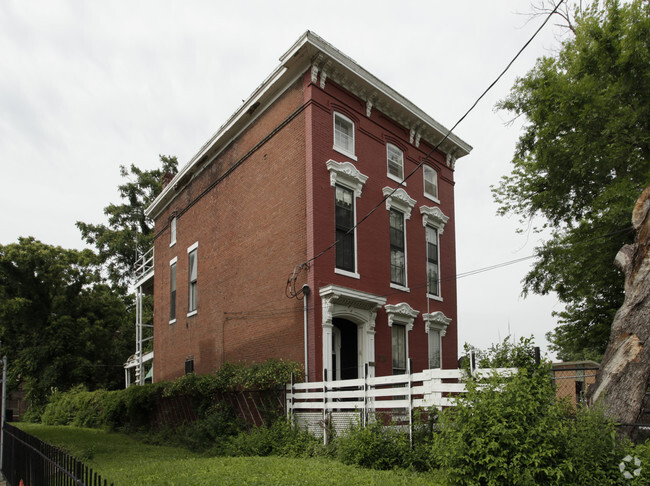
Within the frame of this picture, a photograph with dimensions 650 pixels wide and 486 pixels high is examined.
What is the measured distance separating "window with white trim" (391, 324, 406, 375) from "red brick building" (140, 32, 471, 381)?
61 millimetres

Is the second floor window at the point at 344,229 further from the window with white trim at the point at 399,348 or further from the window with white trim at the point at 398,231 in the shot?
the window with white trim at the point at 399,348

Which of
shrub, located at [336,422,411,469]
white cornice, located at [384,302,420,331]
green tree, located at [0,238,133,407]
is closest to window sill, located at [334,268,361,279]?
white cornice, located at [384,302,420,331]

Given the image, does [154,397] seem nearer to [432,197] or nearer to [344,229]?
[344,229]

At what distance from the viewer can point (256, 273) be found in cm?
1769

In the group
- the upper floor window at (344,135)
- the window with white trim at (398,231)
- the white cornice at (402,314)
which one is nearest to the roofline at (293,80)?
the upper floor window at (344,135)

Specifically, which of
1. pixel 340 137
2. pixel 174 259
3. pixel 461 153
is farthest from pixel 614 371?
pixel 174 259

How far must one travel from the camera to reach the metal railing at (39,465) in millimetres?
5742

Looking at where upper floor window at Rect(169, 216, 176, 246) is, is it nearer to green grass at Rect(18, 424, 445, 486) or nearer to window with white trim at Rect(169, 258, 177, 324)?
window with white trim at Rect(169, 258, 177, 324)

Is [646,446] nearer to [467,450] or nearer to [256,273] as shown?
[467,450]

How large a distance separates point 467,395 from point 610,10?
47.1 ft

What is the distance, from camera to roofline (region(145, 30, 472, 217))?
15.9 meters

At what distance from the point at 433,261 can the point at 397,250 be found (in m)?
2.69

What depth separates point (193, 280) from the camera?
2270 centimetres

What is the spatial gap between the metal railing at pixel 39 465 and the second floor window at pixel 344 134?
11209mm
